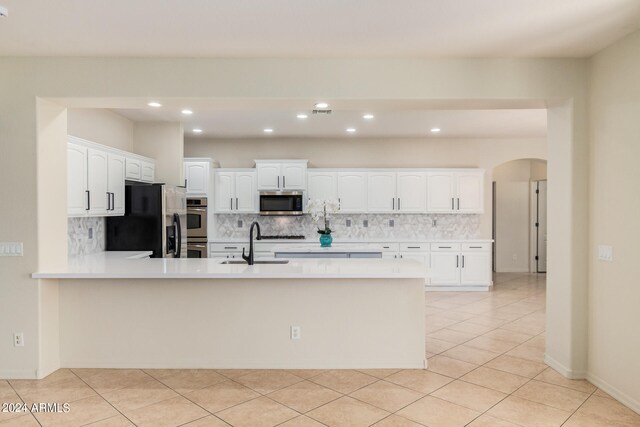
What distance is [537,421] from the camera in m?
2.94

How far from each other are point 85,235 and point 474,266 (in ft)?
19.5

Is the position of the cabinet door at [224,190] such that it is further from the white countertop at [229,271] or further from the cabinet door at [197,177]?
the white countertop at [229,271]

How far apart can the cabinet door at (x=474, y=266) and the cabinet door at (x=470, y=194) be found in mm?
785

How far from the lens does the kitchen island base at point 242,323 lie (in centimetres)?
390

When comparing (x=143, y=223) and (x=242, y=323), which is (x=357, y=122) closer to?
(x=143, y=223)

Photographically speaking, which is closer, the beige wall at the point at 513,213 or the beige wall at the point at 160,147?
the beige wall at the point at 160,147

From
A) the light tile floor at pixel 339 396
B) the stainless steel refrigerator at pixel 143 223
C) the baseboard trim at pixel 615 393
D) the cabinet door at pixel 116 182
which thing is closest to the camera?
the light tile floor at pixel 339 396

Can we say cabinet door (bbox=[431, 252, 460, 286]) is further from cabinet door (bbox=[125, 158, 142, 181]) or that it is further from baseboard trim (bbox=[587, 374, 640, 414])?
cabinet door (bbox=[125, 158, 142, 181])

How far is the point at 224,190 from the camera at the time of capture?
7.82 m

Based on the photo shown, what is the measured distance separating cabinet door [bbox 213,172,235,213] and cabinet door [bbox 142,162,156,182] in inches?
61.7

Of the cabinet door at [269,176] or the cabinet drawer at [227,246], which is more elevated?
the cabinet door at [269,176]

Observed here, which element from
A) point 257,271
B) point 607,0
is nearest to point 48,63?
point 257,271

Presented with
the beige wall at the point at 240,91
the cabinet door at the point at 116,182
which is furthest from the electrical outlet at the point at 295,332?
the cabinet door at the point at 116,182

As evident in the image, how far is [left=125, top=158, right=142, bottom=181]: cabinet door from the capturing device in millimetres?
5523
